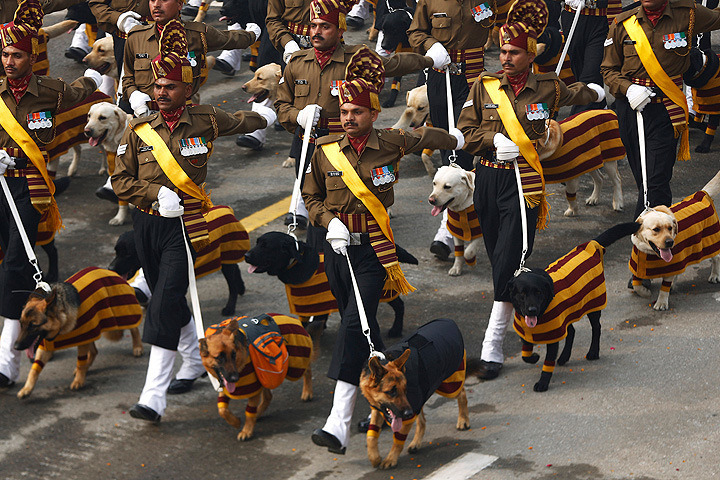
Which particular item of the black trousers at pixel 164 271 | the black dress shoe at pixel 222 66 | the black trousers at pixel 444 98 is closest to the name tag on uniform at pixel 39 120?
the black trousers at pixel 164 271

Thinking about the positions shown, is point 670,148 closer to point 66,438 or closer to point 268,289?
point 268,289

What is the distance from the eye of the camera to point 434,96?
10.9 meters

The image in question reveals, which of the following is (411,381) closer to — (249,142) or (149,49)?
(149,49)

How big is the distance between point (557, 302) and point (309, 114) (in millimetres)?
2700

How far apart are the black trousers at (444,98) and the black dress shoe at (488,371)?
9.23 ft

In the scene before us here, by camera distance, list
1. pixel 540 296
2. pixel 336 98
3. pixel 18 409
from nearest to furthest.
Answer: pixel 540 296 → pixel 18 409 → pixel 336 98

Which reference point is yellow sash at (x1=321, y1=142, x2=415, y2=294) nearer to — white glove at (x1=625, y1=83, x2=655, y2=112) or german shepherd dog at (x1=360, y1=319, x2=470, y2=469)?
german shepherd dog at (x1=360, y1=319, x2=470, y2=469)

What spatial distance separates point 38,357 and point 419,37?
4.79m

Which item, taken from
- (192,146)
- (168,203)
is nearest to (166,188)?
(168,203)

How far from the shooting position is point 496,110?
8523 millimetres

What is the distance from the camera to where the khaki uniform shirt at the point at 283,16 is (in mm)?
11492

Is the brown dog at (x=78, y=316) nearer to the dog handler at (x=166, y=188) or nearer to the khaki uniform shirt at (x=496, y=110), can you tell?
the dog handler at (x=166, y=188)

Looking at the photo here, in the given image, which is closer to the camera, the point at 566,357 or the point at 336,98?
the point at 566,357

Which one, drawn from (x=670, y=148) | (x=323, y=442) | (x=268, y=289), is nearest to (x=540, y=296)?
(x=323, y=442)
